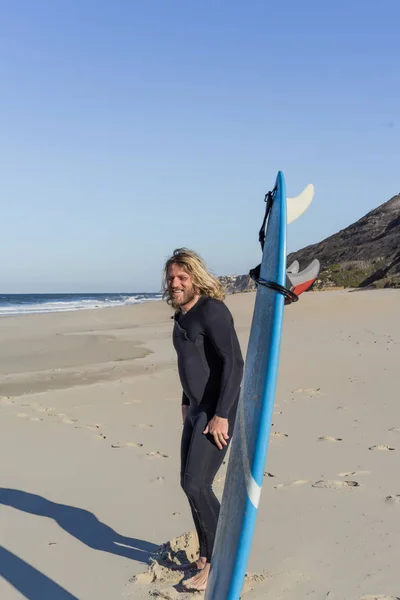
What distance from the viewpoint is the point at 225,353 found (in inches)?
118

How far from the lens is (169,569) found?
3.21m

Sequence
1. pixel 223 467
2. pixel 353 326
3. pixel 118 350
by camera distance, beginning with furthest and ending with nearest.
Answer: pixel 353 326 < pixel 118 350 < pixel 223 467

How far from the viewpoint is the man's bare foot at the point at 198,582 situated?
3.03m

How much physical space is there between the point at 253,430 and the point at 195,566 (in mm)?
1339

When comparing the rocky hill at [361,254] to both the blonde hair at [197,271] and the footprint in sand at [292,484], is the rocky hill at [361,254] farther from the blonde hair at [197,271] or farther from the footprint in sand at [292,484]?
the blonde hair at [197,271]

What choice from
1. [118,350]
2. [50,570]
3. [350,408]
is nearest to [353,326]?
[118,350]

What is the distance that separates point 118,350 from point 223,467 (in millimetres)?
8648

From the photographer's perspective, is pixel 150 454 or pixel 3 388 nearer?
pixel 150 454

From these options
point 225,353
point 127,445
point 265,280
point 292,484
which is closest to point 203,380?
point 225,353

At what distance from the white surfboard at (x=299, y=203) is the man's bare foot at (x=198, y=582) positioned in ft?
5.94

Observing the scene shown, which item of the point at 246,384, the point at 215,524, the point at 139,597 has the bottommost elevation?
the point at 139,597

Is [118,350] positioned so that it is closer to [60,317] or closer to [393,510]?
[393,510]

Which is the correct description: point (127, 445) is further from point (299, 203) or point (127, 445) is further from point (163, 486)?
point (299, 203)

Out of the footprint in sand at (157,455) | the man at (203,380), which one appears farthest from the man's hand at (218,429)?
the footprint in sand at (157,455)
